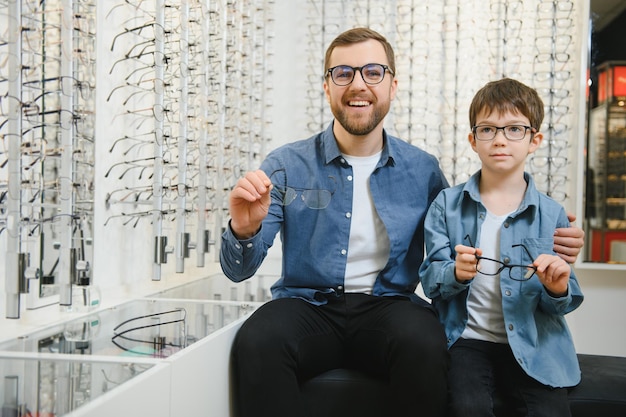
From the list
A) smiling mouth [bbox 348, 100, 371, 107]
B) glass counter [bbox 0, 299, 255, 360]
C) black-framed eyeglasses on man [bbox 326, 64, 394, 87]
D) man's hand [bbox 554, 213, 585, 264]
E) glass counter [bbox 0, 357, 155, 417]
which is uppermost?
black-framed eyeglasses on man [bbox 326, 64, 394, 87]

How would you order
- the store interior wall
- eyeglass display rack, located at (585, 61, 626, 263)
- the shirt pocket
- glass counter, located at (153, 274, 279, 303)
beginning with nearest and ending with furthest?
A: the shirt pocket, glass counter, located at (153, 274, 279, 303), eyeglass display rack, located at (585, 61, 626, 263), the store interior wall

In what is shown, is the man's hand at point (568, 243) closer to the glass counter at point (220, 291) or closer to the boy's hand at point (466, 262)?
the boy's hand at point (466, 262)

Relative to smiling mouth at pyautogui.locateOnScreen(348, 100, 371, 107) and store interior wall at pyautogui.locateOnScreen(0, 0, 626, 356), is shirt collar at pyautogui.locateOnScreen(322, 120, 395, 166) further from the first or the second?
store interior wall at pyautogui.locateOnScreen(0, 0, 626, 356)

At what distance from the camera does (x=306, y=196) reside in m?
1.73

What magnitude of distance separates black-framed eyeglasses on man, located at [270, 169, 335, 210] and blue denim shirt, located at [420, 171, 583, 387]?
0.98 feet

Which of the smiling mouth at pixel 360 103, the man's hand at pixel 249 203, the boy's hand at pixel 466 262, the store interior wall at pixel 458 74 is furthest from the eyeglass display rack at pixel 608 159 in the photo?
the man's hand at pixel 249 203

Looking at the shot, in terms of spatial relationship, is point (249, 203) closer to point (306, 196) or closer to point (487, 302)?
point (306, 196)

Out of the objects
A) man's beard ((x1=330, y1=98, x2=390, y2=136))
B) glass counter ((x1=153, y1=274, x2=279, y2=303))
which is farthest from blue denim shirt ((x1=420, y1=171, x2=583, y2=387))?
glass counter ((x1=153, y1=274, x2=279, y2=303))

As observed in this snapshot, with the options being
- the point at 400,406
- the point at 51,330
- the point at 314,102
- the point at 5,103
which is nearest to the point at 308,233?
the point at 400,406

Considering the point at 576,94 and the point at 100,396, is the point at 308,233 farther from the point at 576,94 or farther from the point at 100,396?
the point at 576,94

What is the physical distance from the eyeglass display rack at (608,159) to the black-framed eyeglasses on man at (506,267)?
162 cm

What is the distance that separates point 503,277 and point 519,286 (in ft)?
0.14

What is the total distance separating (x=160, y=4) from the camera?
2076 mm

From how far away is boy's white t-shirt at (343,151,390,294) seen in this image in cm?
184
